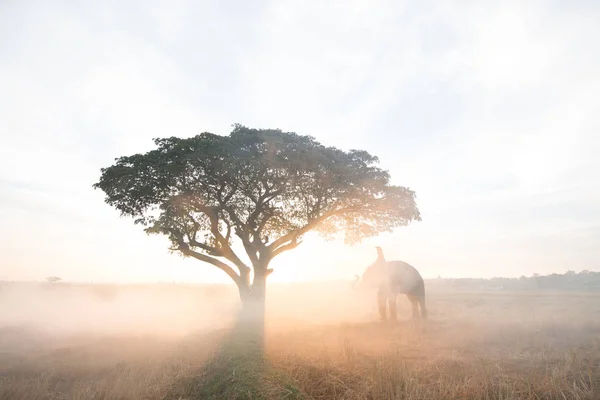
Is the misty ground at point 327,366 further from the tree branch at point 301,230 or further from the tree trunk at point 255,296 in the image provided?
the tree branch at point 301,230

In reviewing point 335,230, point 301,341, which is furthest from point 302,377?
point 335,230

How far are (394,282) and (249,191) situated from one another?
33.3 ft

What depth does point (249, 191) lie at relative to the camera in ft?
73.8

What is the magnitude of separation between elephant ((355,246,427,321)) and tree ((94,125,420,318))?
11.3 feet

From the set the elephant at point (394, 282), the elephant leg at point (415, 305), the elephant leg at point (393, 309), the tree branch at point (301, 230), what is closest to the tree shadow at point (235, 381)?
the elephant leg at point (393, 309)

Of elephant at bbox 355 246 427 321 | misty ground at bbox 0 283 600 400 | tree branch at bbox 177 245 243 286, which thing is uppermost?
tree branch at bbox 177 245 243 286

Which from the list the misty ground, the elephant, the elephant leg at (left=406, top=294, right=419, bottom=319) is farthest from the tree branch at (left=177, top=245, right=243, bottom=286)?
the elephant leg at (left=406, top=294, right=419, bottom=319)

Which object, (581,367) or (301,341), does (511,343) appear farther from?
(301,341)

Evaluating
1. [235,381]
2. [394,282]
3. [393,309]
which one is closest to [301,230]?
[394,282]

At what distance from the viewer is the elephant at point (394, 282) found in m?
20.3

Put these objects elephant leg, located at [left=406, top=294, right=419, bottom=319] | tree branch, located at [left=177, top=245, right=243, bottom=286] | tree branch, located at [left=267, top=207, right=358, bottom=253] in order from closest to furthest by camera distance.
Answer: elephant leg, located at [left=406, top=294, right=419, bottom=319] → tree branch, located at [left=177, top=245, right=243, bottom=286] → tree branch, located at [left=267, top=207, right=358, bottom=253]

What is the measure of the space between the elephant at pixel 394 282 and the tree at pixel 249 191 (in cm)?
346

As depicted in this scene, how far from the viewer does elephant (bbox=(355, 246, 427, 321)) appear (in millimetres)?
20297

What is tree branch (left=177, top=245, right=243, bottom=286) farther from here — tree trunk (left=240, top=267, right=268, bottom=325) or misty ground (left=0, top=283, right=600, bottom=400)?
misty ground (left=0, top=283, right=600, bottom=400)
